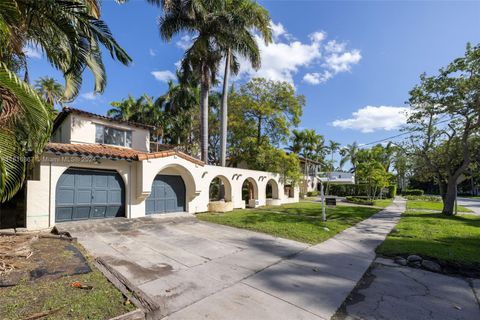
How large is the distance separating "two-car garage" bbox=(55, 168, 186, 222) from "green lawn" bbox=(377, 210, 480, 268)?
37.3ft

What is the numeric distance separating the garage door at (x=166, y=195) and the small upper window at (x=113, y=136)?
3.69 metres

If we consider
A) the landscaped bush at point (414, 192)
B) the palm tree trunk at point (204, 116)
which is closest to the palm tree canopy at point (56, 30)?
the palm tree trunk at point (204, 116)

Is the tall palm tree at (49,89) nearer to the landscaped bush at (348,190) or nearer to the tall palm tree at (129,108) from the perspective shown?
the tall palm tree at (129,108)

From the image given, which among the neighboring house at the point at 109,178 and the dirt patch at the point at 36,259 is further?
the neighboring house at the point at 109,178

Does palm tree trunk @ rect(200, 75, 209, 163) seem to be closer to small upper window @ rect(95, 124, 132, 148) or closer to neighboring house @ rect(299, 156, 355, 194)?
small upper window @ rect(95, 124, 132, 148)

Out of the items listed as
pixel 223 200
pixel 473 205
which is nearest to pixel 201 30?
pixel 223 200

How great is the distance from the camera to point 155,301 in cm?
427

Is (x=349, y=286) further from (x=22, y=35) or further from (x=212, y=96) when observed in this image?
(x=212, y=96)

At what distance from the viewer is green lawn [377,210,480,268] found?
7523 mm

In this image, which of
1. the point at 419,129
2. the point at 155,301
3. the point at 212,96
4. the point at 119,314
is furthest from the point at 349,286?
the point at 212,96

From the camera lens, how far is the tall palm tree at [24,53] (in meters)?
4.60

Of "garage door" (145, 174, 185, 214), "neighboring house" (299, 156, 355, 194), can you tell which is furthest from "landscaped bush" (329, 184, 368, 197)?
"garage door" (145, 174, 185, 214)

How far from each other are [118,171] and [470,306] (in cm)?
1272

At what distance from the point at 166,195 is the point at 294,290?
10512 millimetres
